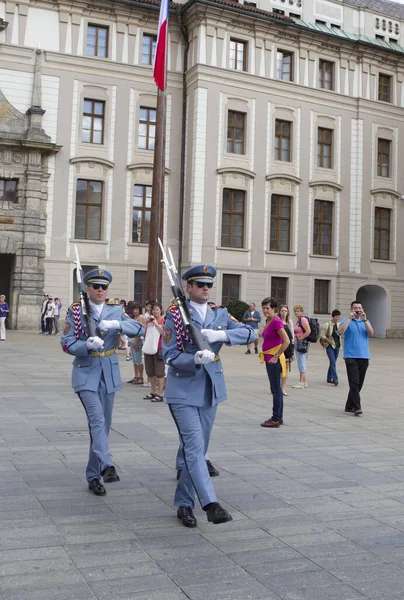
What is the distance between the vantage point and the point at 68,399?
11.4 m

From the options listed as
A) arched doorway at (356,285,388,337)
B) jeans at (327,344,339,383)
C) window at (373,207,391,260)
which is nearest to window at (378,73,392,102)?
window at (373,207,391,260)

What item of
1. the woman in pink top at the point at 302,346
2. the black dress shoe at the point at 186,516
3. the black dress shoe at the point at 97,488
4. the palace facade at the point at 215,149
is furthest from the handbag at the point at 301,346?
the palace facade at the point at 215,149

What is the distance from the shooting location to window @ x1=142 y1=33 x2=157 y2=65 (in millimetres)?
32844

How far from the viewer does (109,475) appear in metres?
6.07

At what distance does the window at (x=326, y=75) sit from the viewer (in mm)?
35719

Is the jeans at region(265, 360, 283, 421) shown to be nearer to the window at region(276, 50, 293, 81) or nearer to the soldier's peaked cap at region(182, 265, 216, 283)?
the soldier's peaked cap at region(182, 265, 216, 283)

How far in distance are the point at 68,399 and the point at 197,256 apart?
21338mm

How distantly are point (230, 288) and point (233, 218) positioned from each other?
3.40 meters

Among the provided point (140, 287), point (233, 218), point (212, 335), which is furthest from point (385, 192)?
point (212, 335)

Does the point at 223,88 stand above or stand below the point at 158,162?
above

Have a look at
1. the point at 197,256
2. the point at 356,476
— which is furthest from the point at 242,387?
the point at 197,256

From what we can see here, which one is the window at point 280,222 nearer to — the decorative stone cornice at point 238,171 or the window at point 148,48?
the decorative stone cornice at point 238,171

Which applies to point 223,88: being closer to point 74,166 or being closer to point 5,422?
point 74,166

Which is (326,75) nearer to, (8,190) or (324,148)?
(324,148)
